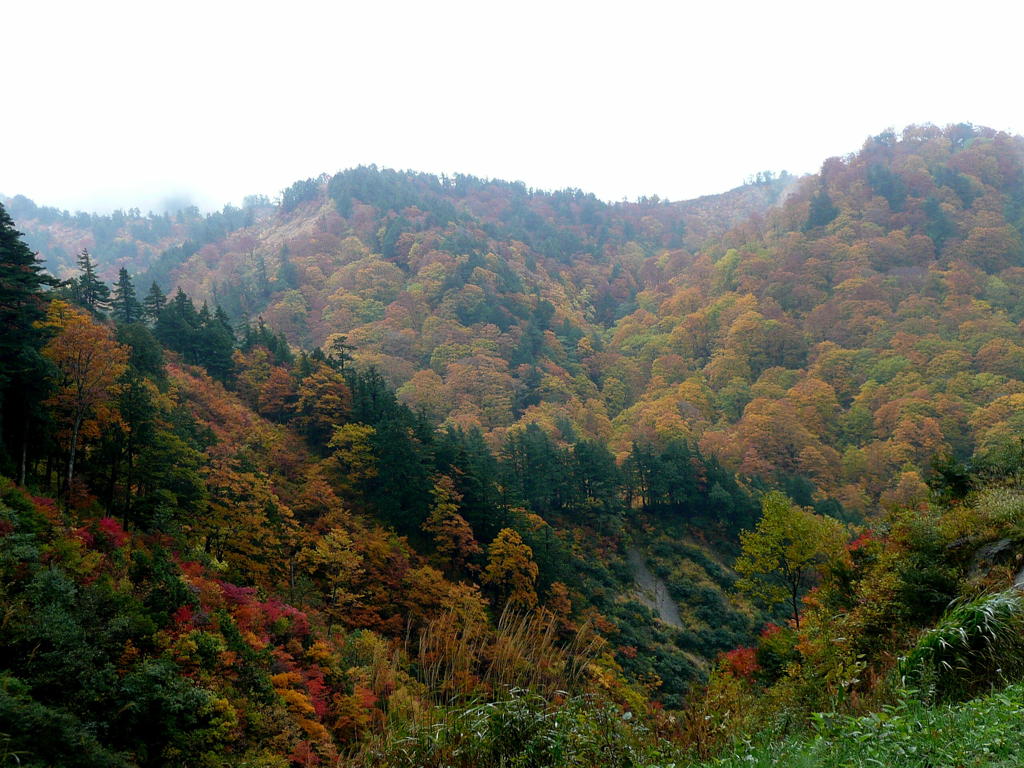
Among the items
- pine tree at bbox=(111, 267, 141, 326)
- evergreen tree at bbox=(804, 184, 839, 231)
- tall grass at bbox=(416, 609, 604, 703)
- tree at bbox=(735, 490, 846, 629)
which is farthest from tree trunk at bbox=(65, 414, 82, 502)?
evergreen tree at bbox=(804, 184, 839, 231)

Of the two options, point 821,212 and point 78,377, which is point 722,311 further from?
point 78,377

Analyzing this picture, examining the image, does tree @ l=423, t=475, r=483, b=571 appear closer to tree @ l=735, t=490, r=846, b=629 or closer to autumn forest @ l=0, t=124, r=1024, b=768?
autumn forest @ l=0, t=124, r=1024, b=768

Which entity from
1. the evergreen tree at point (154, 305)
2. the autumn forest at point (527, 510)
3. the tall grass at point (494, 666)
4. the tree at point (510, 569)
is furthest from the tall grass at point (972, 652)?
the evergreen tree at point (154, 305)

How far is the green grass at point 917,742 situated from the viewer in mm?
3369

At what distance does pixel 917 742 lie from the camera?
144 inches

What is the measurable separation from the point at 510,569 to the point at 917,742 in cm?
2493

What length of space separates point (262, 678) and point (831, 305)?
85.0 meters

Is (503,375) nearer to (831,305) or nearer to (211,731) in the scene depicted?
(831,305)

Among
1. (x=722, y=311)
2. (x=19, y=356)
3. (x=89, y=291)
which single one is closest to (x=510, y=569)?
(x=19, y=356)

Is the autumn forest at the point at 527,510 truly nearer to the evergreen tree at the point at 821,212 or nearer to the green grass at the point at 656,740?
the green grass at the point at 656,740

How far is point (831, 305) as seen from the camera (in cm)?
7881

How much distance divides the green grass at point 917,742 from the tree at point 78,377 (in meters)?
19.5

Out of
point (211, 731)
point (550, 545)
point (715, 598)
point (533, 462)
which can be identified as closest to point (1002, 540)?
point (211, 731)

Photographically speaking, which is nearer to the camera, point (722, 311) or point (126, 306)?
point (126, 306)
